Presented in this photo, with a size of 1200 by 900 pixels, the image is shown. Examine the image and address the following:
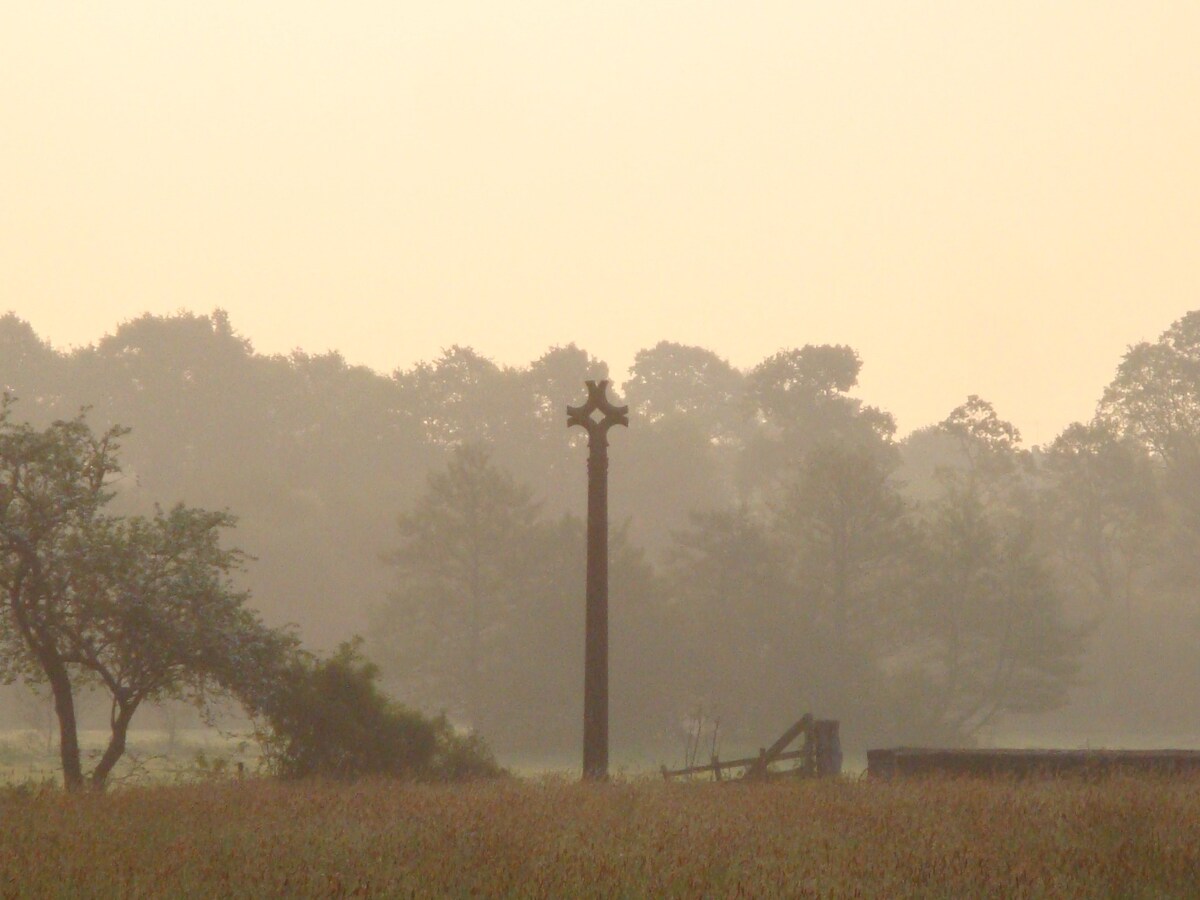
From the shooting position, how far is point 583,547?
219 feet

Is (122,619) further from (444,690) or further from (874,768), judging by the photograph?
(444,690)

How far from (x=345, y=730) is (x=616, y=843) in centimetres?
1403

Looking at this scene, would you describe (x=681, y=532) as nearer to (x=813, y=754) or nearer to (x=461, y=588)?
(x=461, y=588)

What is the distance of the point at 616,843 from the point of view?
451 inches

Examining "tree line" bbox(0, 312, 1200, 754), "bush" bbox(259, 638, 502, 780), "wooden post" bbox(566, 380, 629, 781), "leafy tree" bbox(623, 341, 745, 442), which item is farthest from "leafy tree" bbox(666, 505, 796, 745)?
"leafy tree" bbox(623, 341, 745, 442)

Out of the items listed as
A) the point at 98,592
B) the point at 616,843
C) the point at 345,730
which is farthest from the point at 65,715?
the point at 616,843

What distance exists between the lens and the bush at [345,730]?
2466 centimetres

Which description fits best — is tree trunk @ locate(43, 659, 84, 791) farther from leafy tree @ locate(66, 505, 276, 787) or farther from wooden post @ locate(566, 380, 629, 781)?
wooden post @ locate(566, 380, 629, 781)

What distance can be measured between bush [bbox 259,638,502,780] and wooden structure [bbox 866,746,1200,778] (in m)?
8.21

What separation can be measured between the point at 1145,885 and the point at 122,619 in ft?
63.7

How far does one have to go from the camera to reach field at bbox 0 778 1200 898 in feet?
31.3

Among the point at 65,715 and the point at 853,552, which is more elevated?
the point at 853,552

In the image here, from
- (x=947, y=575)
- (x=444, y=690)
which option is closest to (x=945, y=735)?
(x=947, y=575)

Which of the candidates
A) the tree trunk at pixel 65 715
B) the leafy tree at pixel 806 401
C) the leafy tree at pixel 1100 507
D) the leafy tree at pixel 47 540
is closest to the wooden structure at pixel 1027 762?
the leafy tree at pixel 47 540
